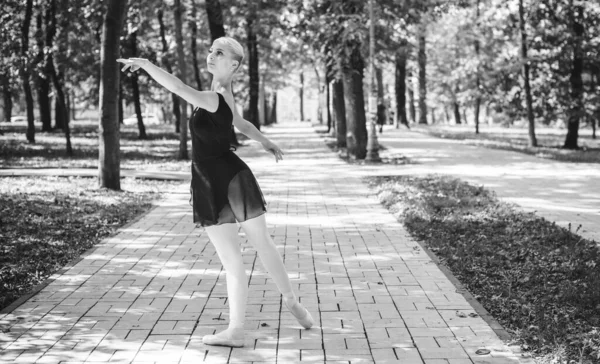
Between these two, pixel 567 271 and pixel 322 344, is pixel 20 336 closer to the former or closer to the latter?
pixel 322 344

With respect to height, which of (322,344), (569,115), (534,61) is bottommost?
(322,344)

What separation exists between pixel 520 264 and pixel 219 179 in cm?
398

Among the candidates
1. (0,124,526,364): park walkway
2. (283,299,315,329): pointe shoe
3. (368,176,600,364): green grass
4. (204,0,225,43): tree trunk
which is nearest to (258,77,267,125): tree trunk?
(204,0,225,43): tree trunk

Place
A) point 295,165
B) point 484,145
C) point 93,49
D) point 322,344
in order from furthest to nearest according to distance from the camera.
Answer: point 484,145 < point 93,49 < point 295,165 < point 322,344

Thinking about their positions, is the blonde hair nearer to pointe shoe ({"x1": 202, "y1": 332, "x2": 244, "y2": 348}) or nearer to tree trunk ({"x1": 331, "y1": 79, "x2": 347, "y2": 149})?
pointe shoe ({"x1": 202, "y1": 332, "x2": 244, "y2": 348})

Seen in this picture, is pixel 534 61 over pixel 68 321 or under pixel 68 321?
over

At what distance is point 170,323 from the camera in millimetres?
5352

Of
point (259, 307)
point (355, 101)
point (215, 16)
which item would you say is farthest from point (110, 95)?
point (215, 16)

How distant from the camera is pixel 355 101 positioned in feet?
68.4

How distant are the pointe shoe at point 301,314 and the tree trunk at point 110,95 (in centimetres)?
945

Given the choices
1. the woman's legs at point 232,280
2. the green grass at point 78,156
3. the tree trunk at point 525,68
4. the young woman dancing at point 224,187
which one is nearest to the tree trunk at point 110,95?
the green grass at point 78,156

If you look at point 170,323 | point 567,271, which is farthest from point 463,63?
point 170,323

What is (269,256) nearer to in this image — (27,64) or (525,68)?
(27,64)

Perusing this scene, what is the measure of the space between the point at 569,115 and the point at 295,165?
1261cm
